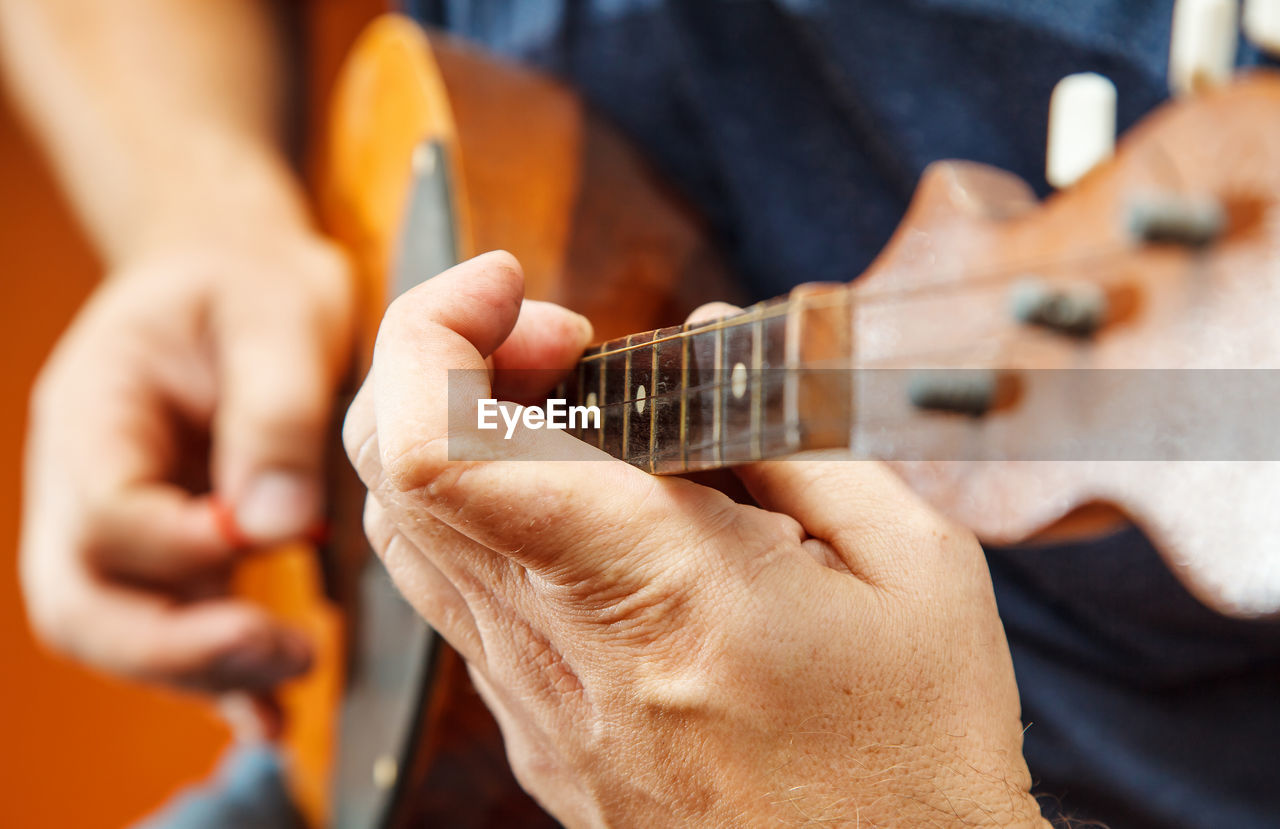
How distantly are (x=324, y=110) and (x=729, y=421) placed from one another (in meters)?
1.07

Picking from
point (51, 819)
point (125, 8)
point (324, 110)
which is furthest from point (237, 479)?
point (51, 819)

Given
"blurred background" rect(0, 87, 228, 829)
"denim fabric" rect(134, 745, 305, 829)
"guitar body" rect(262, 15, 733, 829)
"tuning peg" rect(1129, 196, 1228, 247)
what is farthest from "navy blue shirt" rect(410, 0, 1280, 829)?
"blurred background" rect(0, 87, 228, 829)

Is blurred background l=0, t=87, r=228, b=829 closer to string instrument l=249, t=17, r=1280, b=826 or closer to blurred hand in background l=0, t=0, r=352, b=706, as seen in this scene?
blurred hand in background l=0, t=0, r=352, b=706

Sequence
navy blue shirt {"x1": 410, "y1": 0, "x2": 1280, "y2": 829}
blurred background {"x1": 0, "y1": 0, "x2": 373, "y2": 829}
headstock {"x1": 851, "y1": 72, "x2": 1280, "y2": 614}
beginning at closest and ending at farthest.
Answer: headstock {"x1": 851, "y1": 72, "x2": 1280, "y2": 614}
navy blue shirt {"x1": 410, "y1": 0, "x2": 1280, "y2": 829}
blurred background {"x1": 0, "y1": 0, "x2": 373, "y2": 829}

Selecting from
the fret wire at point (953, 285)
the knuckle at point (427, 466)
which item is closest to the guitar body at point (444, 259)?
the fret wire at point (953, 285)

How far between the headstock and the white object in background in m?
0.01

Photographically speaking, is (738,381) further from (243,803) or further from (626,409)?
(243,803)

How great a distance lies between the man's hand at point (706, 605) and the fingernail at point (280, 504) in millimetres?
333

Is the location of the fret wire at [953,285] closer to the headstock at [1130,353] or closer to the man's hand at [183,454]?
the headstock at [1130,353]

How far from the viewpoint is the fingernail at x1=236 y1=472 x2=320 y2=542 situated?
21.3 inches

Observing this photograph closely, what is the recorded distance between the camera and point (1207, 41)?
0.31 meters

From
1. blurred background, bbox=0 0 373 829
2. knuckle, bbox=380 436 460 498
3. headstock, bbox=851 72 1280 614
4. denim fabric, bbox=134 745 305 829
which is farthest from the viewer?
blurred background, bbox=0 0 373 829

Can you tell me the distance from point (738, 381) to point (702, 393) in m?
0.01

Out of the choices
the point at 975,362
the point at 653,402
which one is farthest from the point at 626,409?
the point at 975,362
